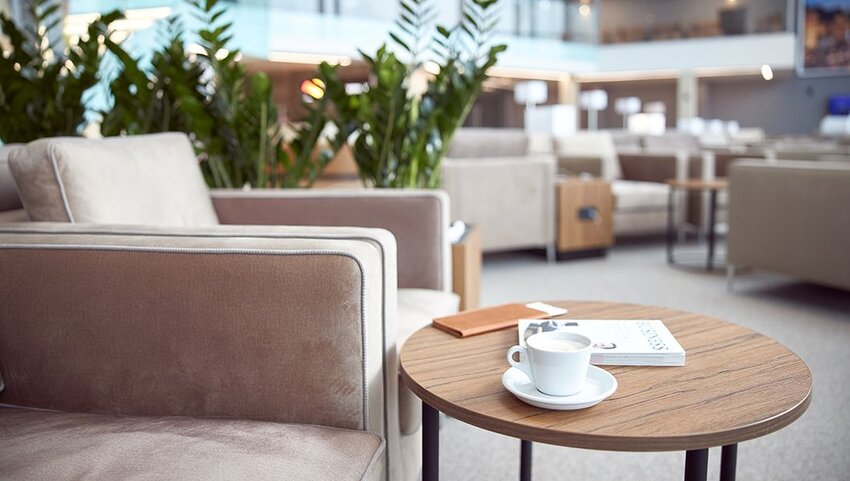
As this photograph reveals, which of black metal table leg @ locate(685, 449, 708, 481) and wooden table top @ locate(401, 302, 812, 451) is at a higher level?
wooden table top @ locate(401, 302, 812, 451)

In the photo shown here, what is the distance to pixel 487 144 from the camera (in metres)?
→ 4.86

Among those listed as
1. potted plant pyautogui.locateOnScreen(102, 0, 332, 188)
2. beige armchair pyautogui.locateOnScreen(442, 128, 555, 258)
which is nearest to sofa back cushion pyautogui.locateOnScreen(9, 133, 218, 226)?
potted plant pyautogui.locateOnScreen(102, 0, 332, 188)

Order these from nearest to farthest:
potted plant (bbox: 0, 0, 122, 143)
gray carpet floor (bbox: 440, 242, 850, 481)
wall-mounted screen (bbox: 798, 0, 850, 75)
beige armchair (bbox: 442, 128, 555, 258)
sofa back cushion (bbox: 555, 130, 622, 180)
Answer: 1. gray carpet floor (bbox: 440, 242, 850, 481)
2. potted plant (bbox: 0, 0, 122, 143)
3. beige armchair (bbox: 442, 128, 555, 258)
4. sofa back cushion (bbox: 555, 130, 622, 180)
5. wall-mounted screen (bbox: 798, 0, 850, 75)

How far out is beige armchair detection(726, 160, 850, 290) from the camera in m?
3.40

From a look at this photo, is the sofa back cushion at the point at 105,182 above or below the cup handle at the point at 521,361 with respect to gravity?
above

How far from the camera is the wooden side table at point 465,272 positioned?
102 inches

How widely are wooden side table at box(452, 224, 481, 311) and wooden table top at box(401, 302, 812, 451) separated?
1203mm

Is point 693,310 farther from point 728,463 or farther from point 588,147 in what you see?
point 588,147

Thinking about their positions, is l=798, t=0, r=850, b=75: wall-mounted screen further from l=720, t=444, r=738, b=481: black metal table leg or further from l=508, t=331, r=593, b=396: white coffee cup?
l=508, t=331, r=593, b=396: white coffee cup

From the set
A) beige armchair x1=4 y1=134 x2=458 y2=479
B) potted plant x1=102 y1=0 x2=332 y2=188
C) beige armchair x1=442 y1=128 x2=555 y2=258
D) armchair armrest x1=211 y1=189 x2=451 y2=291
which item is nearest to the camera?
beige armchair x1=4 y1=134 x2=458 y2=479

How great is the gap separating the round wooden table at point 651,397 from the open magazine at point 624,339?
0.05ft

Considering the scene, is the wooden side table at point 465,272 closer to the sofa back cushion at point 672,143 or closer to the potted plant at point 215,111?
the potted plant at point 215,111

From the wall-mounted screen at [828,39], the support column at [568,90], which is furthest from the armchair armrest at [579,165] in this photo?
the wall-mounted screen at [828,39]

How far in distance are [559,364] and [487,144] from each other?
395 cm
